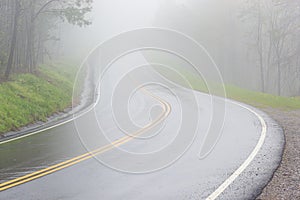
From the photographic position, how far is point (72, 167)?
8.02 m

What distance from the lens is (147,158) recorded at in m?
8.72

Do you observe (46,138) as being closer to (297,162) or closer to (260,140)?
(260,140)

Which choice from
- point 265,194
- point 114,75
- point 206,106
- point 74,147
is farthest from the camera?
point 114,75

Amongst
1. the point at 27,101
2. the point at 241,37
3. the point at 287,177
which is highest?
the point at 241,37

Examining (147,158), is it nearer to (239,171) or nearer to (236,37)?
(239,171)

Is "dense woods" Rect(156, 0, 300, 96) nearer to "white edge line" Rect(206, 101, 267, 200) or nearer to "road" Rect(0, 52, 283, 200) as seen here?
"road" Rect(0, 52, 283, 200)

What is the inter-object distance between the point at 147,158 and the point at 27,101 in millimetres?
10222

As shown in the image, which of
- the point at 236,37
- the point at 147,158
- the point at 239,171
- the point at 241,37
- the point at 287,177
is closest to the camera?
the point at 287,177

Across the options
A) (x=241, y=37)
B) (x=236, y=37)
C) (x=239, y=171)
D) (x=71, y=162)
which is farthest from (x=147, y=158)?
(x=236, y=37)

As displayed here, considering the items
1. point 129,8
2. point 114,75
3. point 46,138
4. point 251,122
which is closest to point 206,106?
point 251,122

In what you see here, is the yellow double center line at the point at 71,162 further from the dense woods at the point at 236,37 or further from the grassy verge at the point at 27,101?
the dense woods at the point at 236,37

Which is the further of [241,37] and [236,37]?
[236,37]

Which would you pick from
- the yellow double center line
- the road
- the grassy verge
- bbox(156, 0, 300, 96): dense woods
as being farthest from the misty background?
the yellow double center line

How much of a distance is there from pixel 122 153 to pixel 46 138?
3.61 m
